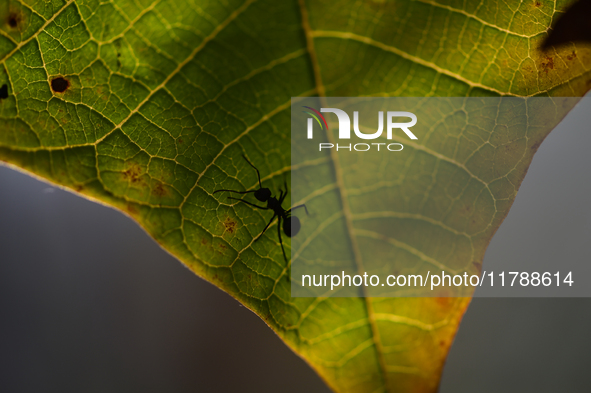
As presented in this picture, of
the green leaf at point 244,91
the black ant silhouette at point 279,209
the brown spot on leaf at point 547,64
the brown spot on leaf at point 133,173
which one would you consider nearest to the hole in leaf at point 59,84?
the green leaf at point 244,91

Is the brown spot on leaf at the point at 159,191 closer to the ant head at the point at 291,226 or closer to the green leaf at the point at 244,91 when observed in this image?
the green leaf at the point at 244,91

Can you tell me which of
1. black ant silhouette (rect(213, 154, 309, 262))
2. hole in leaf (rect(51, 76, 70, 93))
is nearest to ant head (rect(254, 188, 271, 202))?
black ant silhouette (rect(213, 154, 309, 262))

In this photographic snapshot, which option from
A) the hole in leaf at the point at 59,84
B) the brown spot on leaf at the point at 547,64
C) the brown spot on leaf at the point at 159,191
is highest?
the brown spot on leaf at the point at 547,64

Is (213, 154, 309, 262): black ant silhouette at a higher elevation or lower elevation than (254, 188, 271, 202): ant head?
lower

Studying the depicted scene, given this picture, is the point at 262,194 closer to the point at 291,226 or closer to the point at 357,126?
the point at 291,226

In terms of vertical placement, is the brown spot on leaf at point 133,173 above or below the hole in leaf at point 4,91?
below

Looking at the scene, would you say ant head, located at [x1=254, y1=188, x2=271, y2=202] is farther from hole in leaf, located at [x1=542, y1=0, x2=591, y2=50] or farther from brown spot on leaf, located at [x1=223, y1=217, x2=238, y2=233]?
hole in leaf, located at [x1=542, y1=0, x2=591, y2=50]

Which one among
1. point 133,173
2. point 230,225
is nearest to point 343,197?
point 230,225
